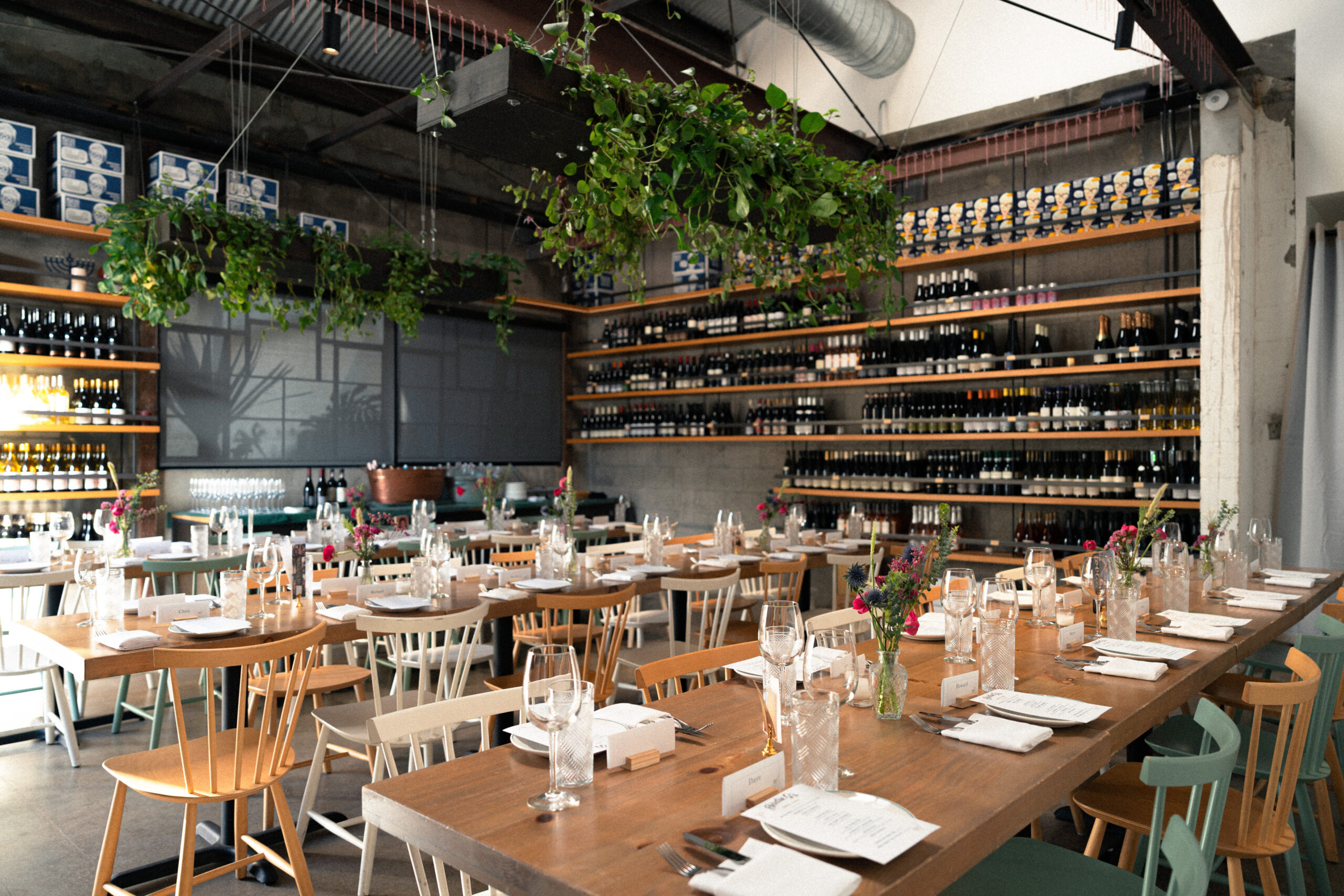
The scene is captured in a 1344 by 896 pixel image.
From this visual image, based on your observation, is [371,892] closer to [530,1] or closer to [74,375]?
[530,1]

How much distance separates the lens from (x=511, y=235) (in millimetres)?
9086

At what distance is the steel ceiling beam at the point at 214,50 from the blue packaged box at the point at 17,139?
87cm

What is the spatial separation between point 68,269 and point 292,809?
487 centimetres

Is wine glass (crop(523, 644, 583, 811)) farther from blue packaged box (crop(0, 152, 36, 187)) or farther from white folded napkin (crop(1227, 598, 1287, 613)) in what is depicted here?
blue packaged box (crop(0, 152, 36, 187))

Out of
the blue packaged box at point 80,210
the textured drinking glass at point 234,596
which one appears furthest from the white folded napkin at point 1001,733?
the blue packaged box at point 80,210

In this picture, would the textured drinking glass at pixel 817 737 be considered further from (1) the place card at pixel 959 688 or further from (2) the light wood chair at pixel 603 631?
(2) the light wood chair at pixel 603 631

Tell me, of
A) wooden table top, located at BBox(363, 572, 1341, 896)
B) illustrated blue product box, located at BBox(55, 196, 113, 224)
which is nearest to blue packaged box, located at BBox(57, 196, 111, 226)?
illustrated blue product box, located at BBox(55, 196, 113, 224)

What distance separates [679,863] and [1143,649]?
178 cm

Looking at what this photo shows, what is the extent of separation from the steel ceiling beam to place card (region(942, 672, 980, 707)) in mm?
4788

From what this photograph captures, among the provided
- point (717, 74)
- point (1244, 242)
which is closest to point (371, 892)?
point (717, 74)

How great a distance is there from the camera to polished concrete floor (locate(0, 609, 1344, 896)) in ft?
8.90

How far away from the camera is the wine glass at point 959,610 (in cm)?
218

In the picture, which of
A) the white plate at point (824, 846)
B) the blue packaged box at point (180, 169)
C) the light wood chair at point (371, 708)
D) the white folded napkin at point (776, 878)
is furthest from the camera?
the blue packaged box at point (180, 169)

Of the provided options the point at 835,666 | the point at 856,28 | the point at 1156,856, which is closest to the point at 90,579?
the point at 835,666
